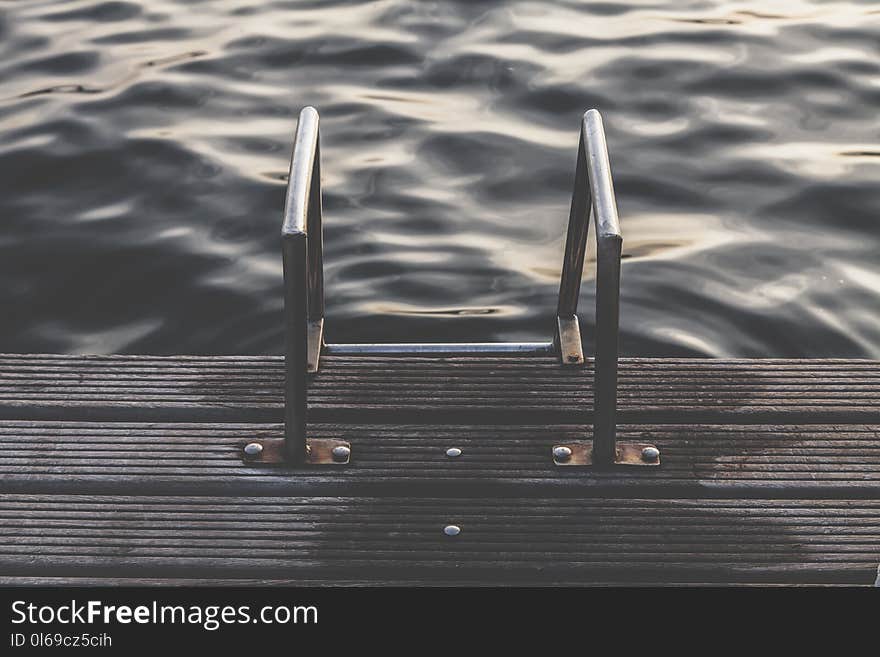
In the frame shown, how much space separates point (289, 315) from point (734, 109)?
4.12m

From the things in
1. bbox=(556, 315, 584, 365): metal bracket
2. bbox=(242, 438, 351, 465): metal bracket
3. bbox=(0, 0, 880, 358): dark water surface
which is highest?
bbox=(556, 315, 584, 365): metal bracket

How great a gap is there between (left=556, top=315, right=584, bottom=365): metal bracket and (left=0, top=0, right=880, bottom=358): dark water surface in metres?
0.99

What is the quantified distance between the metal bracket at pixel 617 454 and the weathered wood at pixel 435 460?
0.03 meters

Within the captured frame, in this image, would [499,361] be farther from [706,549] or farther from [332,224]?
[332,224]

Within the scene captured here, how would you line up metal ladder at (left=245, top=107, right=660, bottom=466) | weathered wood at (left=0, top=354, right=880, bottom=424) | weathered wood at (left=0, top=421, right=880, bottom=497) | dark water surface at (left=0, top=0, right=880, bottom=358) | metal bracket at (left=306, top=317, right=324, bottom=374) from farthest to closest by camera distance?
dark water surface at (left=0, top=0, right=880, bottom=358), metal bracket at (left=306, top=317, right=324, bottom=374), weathered wood at (left=0, top=354, right=880, bottom=424), weathered wood at (left=0, top=421, right=880, bottom=497), metal ladder at (left=245, top=107, right=660, bottom=466)

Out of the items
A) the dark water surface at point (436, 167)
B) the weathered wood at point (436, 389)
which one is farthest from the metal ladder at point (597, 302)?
the dark water surface at point (436, 167)

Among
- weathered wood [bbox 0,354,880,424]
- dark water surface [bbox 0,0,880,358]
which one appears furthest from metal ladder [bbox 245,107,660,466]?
dark water surface [bbox 0,0,880,358]

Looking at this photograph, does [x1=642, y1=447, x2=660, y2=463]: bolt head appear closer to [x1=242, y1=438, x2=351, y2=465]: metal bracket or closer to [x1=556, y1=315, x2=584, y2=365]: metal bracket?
[x1=556, y1=315, x2=584, y2=365]: metal bracket

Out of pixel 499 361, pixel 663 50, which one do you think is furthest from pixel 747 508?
pixel 663 50

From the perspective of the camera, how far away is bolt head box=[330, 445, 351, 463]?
127 inches

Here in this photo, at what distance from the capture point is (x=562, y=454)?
3232mm

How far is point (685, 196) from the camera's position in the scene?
19.2ft

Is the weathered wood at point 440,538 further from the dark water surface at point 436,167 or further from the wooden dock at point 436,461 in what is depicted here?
the dark water surface at point 436,167

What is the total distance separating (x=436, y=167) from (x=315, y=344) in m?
2.52
